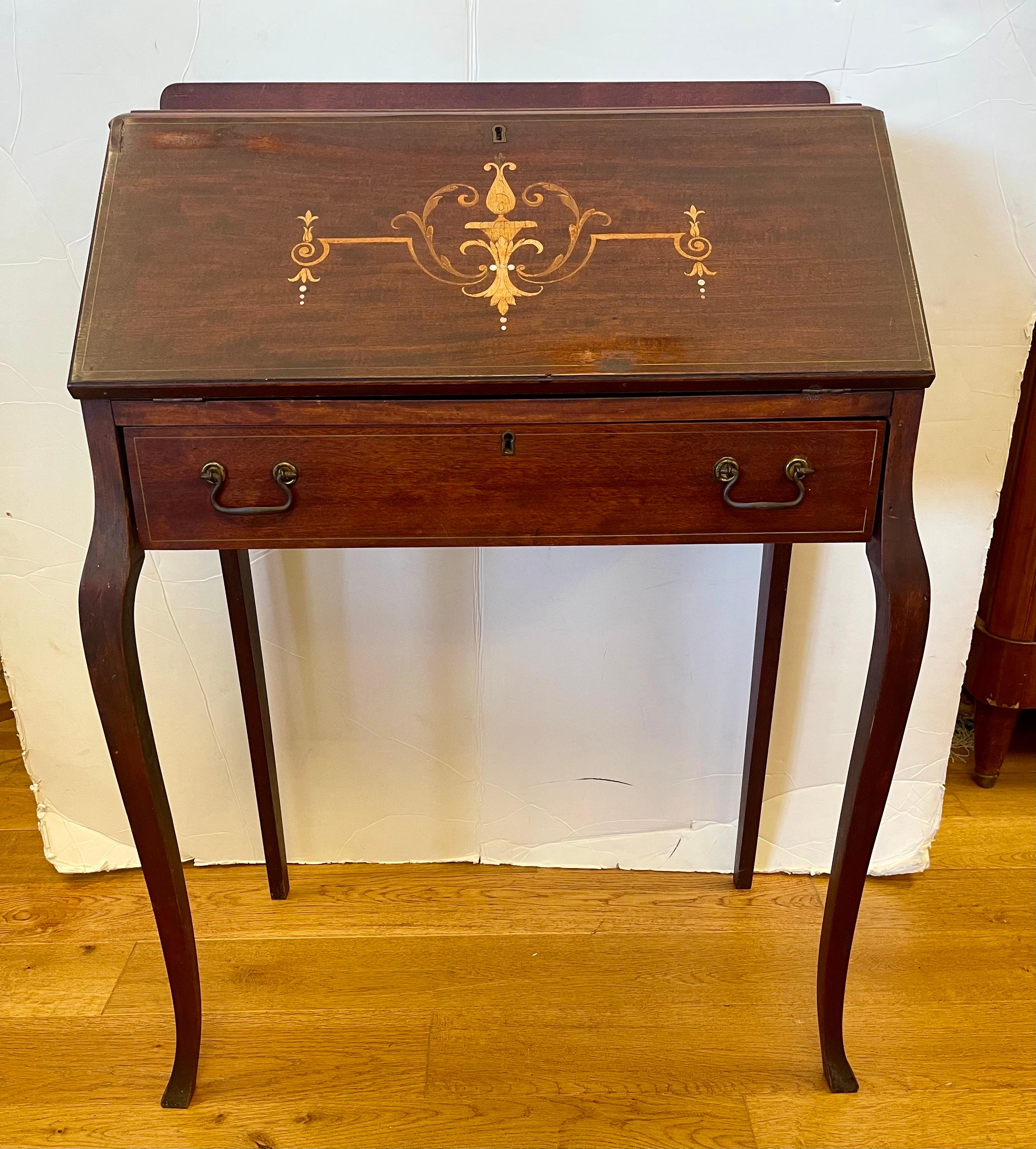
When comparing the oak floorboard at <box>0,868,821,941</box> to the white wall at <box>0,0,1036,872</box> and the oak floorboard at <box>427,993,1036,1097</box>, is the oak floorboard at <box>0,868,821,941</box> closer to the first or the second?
the white wall at <box>0,0,1036,872</box>

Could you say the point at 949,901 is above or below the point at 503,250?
below

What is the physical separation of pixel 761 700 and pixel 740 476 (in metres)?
0.65

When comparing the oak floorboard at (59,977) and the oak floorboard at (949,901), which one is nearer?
the oak floorboard at (59,977)

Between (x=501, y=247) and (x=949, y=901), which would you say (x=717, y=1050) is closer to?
(x=949, y=901)

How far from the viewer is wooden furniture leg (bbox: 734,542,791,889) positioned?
1.55 m

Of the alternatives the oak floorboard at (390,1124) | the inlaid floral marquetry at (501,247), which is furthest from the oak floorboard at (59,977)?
the inlaid floral marquetry at (501,247)

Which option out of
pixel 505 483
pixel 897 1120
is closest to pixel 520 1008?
pixel 897 1120

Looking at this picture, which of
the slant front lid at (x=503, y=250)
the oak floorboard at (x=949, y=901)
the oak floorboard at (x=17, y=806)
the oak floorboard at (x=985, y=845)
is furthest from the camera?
the oak floorboard at (x=17, y=806)

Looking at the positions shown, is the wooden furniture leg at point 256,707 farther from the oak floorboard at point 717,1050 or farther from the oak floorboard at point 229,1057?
the oak floorboard at point 717,1050

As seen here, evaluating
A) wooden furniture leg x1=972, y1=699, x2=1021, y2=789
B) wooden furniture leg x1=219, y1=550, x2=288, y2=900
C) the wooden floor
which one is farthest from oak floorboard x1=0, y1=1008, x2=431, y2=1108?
wooden furniture leg x1=972, y1=699, x2=1021, y2=789

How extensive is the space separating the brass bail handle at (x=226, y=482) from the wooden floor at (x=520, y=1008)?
0.85 m

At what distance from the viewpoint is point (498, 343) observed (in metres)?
1.05

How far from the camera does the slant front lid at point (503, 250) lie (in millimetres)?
1044

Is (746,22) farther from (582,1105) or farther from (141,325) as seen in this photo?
(582,1105)
